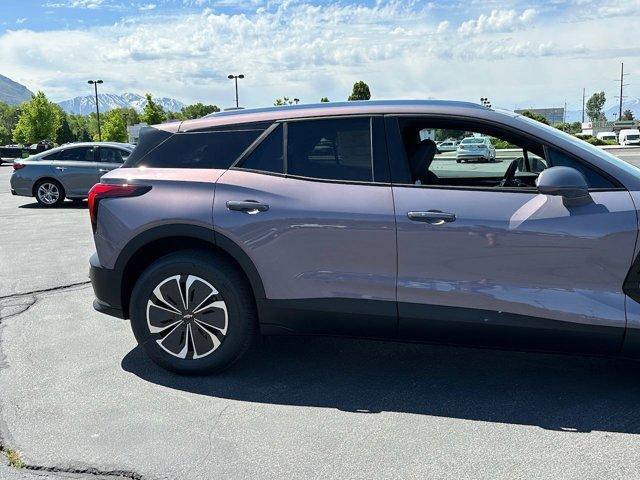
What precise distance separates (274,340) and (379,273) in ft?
4.86

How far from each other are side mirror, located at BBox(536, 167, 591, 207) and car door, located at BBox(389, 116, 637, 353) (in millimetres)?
44

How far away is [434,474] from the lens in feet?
9.28

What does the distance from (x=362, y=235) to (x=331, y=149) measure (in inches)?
23.4

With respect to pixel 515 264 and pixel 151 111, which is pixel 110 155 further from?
pixel 151 111

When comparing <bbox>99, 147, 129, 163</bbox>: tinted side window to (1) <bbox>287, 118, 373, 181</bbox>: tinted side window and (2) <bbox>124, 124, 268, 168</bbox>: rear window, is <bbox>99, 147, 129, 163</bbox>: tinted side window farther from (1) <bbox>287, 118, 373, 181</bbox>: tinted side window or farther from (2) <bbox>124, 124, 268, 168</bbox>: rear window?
(1) <bbox>287, 118, 373, 181</bbox>: tinted side window

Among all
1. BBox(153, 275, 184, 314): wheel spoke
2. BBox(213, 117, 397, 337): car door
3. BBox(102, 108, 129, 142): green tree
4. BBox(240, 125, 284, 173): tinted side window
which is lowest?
BBox(153, 275, 184, 314): wheel spoke

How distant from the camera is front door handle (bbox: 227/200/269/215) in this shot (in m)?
3.69

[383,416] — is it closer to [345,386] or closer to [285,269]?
[345,386]

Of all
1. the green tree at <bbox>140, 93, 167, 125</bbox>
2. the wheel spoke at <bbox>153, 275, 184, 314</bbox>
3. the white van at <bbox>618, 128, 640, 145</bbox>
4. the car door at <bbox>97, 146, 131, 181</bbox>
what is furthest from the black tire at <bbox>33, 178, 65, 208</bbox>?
the green tree at <bbox>140, 93, 167, 125</bbox>

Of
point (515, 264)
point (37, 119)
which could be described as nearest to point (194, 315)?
point (515, 264)

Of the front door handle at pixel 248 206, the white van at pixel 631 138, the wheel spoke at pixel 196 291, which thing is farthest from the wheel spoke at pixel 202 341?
the white van at pixel 631 138

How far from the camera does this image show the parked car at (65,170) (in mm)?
13727

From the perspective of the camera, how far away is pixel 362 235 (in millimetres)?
3533

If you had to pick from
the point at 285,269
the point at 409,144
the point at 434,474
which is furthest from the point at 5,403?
the point at 409,144
